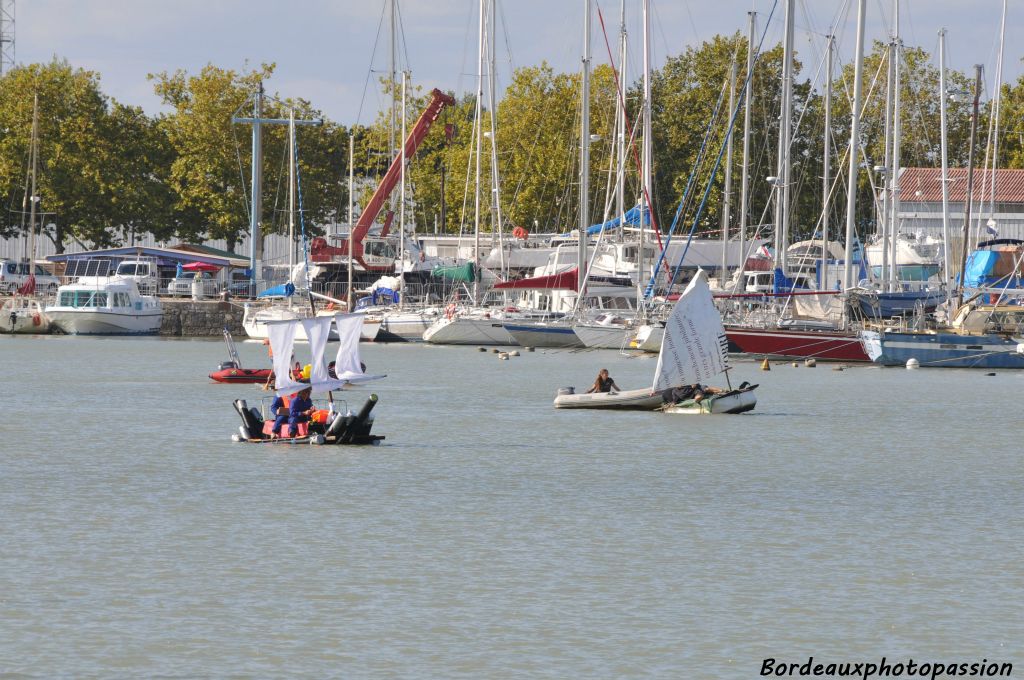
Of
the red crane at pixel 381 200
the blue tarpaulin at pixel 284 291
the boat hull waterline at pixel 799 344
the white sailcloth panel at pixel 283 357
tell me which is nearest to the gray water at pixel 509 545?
the white sailcloth panel at pixel 283 357

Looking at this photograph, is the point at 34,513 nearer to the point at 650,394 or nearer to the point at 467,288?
the point at 650,394

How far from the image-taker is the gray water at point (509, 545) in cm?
2005

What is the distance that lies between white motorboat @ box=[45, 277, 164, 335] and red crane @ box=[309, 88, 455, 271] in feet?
36.8

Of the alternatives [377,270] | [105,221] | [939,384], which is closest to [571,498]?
[939,384]

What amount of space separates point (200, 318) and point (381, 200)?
14.1m

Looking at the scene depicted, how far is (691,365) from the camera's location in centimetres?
4962

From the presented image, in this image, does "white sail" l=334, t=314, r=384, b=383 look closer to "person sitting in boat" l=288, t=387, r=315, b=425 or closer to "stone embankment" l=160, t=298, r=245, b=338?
"person sitting in boat" l=288, t=387, r=315, b=425

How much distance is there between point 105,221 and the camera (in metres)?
126

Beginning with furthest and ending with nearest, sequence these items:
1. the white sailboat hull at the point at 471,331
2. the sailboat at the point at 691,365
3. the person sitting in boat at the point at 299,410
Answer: the white sailboat hull at the point at 471,331
the sailboat at the point at 691,365
the person sitting in boat at the point at 299,410

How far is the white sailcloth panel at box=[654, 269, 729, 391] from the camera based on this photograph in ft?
159

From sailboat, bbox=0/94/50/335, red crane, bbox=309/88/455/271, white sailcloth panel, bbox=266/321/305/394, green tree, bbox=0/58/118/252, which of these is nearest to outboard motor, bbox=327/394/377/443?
white sailcloth panel, bbox=266/321/305/394

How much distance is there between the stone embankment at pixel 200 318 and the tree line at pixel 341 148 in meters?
15.2

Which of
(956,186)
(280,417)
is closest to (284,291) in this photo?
(956,186)

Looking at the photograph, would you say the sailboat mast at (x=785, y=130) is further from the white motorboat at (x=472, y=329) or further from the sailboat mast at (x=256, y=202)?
the sailboat mast at (x=256, y=202)
